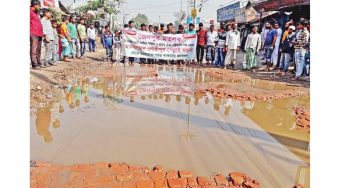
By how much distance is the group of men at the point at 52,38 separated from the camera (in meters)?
7.46

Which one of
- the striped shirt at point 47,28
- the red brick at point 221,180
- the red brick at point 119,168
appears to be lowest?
the red brick at point 221,180

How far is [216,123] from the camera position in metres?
4.56

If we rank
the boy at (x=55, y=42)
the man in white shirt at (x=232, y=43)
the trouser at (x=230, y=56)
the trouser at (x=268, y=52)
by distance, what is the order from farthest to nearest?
the trouser at (x=230, y=56), the man in white shirt at (x=232, y=43), the trouser at (x=268, y=52), the boy at (x=55, y=42)

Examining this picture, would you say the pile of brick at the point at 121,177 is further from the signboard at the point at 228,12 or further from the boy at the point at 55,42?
the signboard at the point at 228,12

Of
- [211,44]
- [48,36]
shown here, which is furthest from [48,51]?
[211,44]

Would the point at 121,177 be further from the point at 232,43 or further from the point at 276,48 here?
the point at 232,43

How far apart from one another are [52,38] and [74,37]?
2364 millimetres

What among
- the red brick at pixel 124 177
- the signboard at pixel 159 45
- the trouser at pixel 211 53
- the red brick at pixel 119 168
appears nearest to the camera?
the red brick at pixel 124 177

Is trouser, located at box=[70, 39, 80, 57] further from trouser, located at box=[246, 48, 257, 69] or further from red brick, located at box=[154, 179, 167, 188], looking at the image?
red brick, located at box=[154, 179, 167, 188]

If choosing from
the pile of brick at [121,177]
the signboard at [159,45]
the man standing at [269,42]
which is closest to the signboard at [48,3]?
the signboard at [159,45]

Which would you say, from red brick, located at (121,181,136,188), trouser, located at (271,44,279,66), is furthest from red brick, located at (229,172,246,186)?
trouser, located at (271,44,279,66)

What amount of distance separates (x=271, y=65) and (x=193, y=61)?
2.95m

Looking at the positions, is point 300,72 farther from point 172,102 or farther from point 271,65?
point 172,102

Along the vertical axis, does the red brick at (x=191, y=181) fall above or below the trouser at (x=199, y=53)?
below
